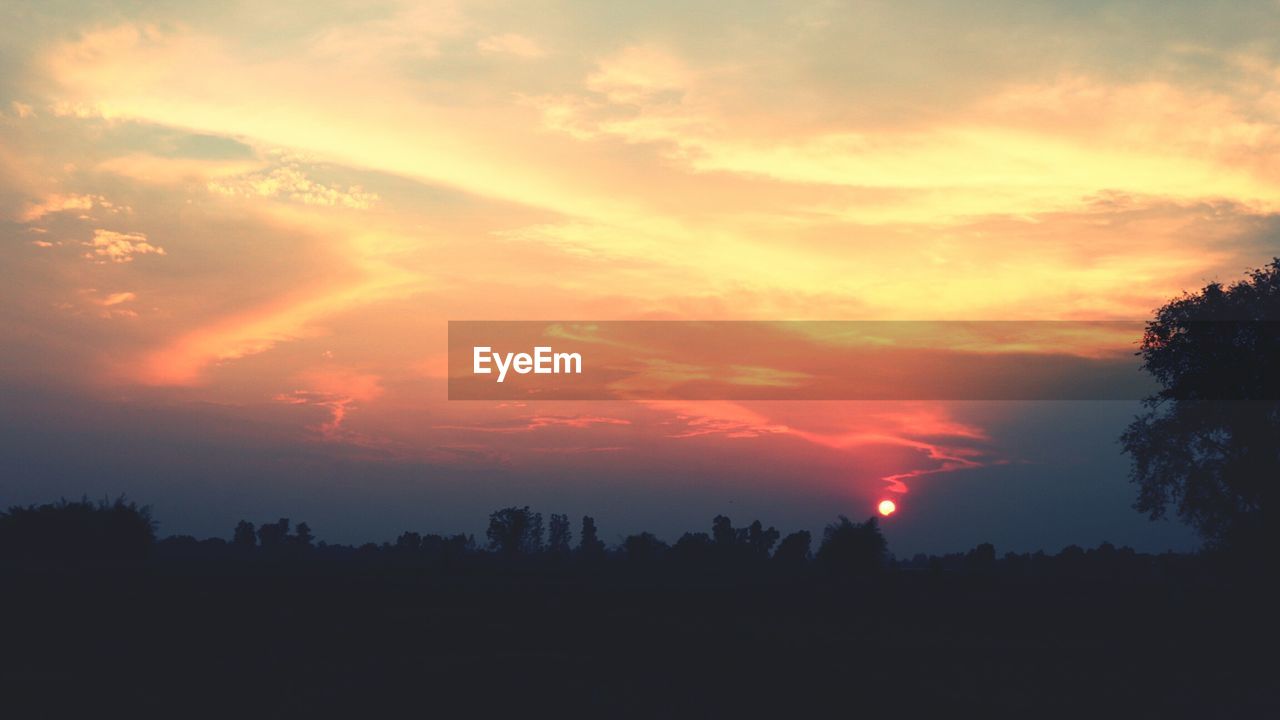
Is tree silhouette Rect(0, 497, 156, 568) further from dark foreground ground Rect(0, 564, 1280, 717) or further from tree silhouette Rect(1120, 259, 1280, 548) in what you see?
tree silhouette Rect(1120, 259, 1280, 548)

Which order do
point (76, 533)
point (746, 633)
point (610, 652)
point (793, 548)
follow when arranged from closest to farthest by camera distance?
point (610, 652) → point (746, 633) → point (76, 533) → point (793, 548)

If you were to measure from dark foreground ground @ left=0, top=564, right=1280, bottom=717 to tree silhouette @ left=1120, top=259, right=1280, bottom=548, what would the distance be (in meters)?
4.13

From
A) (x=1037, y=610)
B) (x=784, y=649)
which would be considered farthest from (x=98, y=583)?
(x=1037, y=610)

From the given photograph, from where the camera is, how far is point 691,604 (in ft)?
205

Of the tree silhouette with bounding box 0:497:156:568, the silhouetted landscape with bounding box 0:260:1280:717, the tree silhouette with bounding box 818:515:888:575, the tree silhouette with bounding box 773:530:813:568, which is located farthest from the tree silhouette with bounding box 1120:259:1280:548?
the tree silhouette with bounding box 773:530:813:568

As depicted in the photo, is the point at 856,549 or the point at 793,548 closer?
the point at 856,549

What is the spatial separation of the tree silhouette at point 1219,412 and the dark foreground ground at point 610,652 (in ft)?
13.6

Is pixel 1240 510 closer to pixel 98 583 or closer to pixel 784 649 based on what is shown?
pixel 784 649

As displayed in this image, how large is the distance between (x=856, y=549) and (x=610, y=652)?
213ft

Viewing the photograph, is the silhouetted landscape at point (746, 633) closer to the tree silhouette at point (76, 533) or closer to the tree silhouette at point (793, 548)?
the tree silhouette at point (76, 533)

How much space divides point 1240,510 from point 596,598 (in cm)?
3740

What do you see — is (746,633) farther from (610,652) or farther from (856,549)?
(856,549)

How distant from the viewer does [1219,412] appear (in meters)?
49.8

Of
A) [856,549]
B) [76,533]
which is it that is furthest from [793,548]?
[76,533]
